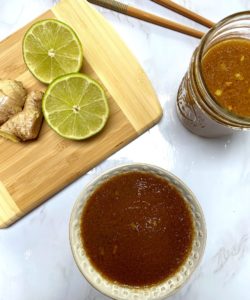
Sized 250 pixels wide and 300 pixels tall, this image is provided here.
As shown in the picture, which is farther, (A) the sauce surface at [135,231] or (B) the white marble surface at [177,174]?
(B) the white marble surface at [177,174]

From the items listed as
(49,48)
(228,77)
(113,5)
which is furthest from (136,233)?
(113,5)

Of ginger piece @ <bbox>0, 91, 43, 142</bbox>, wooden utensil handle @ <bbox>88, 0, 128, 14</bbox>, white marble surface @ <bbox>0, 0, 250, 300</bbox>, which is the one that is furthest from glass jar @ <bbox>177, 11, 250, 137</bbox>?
ginger piece @ <bbox>0, 91, 43, 142</bbox>

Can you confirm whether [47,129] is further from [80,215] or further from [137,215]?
[137,215]

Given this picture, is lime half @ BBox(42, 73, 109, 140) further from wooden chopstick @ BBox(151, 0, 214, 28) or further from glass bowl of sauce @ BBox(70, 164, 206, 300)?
wooden chopstick @ BBox(151, 0, 214, 28)

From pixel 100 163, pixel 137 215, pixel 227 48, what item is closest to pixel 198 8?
pixel 227 48

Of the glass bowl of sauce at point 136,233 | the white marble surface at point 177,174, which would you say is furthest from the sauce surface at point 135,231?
the white marble surface at point 177,174

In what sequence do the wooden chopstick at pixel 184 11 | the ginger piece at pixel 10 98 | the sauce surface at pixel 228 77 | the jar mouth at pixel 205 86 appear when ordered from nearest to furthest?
the jar mouth at pixel 205 86, the sauce surface at pixel 228 77, the ginger piece at pixel 10 98, the wooden chopstick at pixel 184 11

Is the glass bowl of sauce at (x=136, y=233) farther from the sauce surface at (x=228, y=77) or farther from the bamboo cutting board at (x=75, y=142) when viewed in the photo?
the sauce surface at (x=228, y=77)
